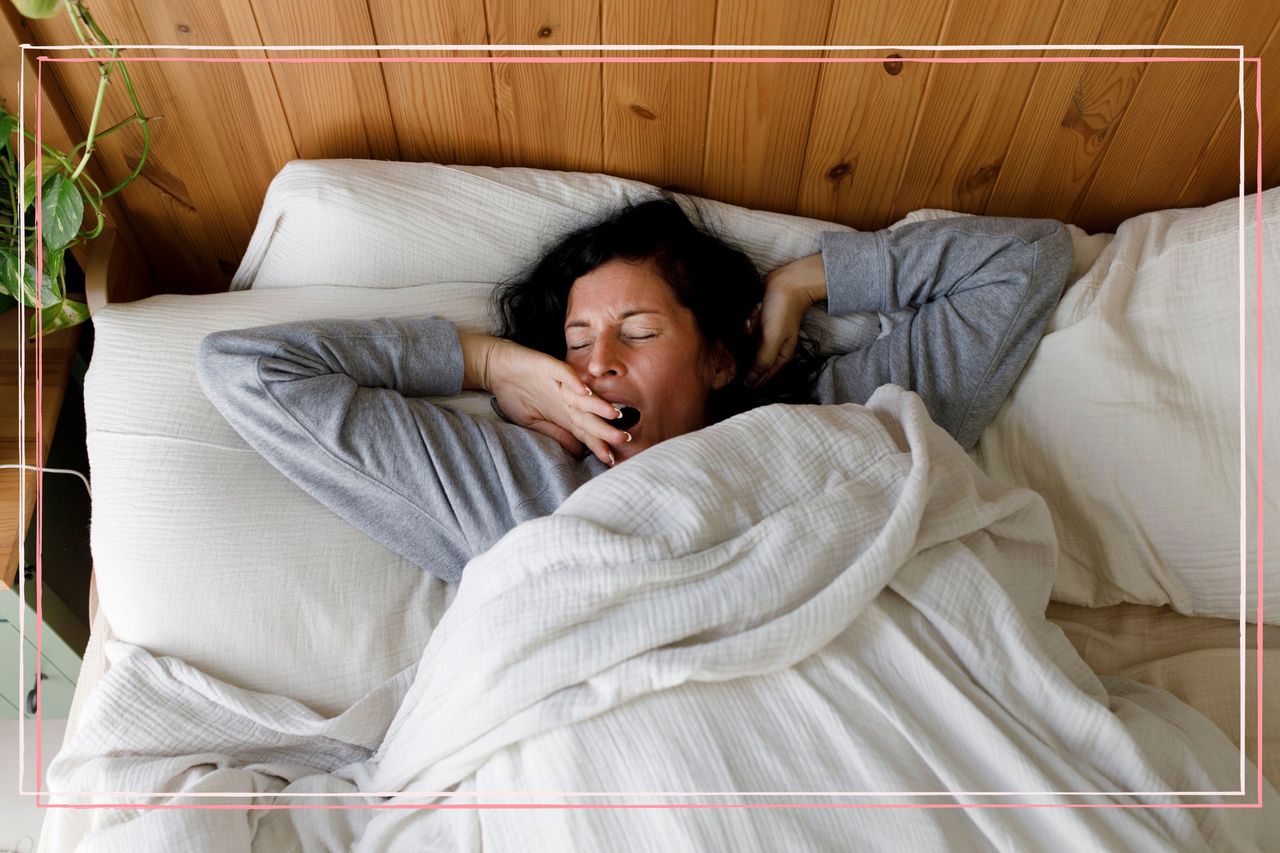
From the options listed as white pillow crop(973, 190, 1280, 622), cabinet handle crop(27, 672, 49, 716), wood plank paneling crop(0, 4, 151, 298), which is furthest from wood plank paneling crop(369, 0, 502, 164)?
cabinet handle crop(27, 672, 49, 716)

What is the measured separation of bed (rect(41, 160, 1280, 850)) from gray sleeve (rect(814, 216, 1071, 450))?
0.12 ft

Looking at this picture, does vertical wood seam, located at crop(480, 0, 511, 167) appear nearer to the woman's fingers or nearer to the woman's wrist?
the woman's wrist

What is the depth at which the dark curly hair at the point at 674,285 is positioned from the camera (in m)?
1.14

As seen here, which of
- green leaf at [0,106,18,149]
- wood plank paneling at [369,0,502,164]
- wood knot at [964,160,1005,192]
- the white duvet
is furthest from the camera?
wood knot at [964,160,1005,192]

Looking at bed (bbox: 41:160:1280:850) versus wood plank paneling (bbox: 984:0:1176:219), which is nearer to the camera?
bed (bbox: 41:160:1280:850)

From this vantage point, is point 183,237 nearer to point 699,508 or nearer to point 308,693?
point 308,693

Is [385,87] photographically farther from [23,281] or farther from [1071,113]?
[1071,113]

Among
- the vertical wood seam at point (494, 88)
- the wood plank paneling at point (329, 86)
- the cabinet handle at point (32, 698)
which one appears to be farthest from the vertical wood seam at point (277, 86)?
the cabinet handle at point (32, 698)

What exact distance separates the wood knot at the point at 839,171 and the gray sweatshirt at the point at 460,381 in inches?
3.8

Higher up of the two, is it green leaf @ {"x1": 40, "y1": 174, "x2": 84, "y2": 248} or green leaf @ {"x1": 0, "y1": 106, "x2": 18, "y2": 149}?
green leaf @ {"x1": 0, "y1": 106, "x2": 18, "y2": 149}

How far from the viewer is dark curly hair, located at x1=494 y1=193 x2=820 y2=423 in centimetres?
114

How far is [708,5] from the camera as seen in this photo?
1.06m

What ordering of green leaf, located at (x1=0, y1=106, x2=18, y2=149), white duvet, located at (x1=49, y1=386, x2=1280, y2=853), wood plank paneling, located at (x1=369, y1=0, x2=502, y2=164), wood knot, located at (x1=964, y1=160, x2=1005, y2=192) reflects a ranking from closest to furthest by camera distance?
white duvet, located at (x1=49, y1=386, x2=1280, y2=853) < green leaf, located at (x1=0, y1=106, x2=18, y2=149) < wood plank paneling, located at (x1=369, y1=0, x2=502, y2=164) < wood knot, located at (x1=964, y1=160, x2=1005, y2=192)

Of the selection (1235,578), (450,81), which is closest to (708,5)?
(450,81)
